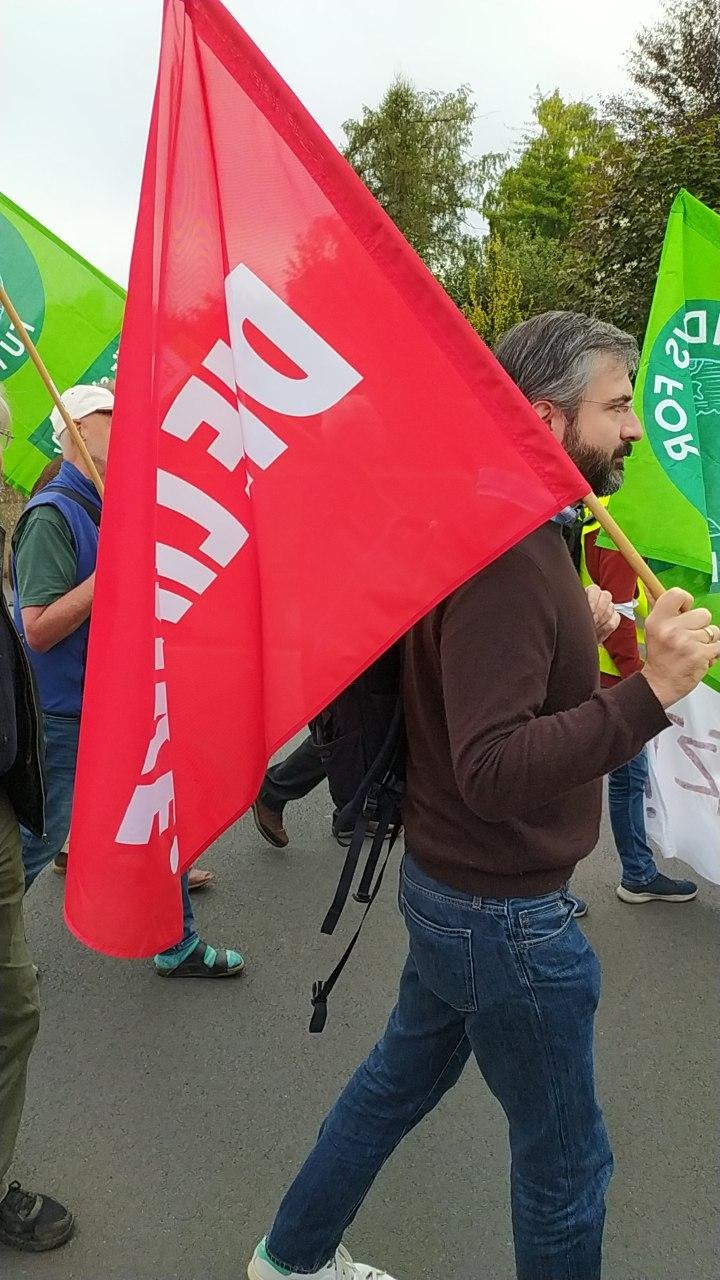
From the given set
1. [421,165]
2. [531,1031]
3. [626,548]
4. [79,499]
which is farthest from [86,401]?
[421,165]

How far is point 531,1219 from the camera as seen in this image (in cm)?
157

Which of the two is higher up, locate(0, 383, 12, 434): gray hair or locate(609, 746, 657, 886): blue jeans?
locate(0, 383, 12, 434): gray hair

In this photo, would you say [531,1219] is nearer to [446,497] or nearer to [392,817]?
[392,817]

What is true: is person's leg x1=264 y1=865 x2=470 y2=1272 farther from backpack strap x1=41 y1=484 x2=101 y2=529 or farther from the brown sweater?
backpack strap x1=41 y1=484 x2=101 y2=529

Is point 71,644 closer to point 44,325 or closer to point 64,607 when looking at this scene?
point 64,607

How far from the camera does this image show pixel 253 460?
4.73ft

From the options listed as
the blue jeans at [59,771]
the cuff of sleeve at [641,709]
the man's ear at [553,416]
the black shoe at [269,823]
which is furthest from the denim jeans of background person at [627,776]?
the cuff of sleeve at [641,709]

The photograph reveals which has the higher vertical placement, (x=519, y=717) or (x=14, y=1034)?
(x=519, y=717)

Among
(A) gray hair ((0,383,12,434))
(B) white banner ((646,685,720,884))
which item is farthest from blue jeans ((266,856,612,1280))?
(B) white banner ((646,685,720,884))

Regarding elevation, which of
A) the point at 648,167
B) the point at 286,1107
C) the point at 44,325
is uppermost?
the point at 648,167

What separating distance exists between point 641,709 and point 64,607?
75.1 inches

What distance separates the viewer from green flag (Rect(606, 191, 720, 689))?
121 inches

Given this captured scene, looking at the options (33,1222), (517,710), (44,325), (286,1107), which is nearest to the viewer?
(517,710)

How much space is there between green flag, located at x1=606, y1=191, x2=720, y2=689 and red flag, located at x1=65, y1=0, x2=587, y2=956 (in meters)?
1.92
